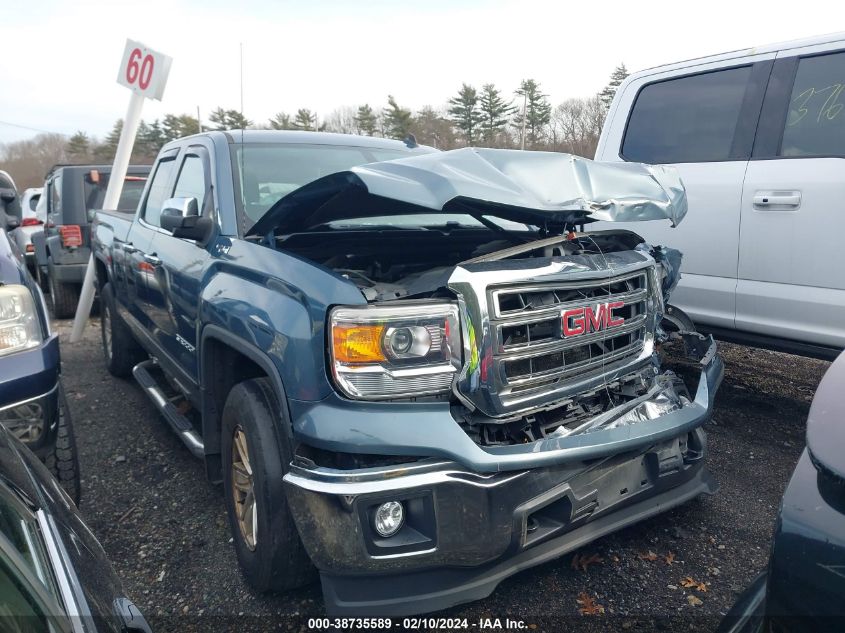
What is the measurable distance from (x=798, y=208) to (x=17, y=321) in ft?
12.7

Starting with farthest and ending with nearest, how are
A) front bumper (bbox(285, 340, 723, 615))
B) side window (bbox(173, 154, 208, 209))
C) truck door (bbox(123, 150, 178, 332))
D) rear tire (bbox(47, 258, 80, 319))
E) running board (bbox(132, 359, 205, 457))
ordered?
rear tire (bbox(47, 258, 80, 319)), truck door (bbox(123, 150, 178, 332)), side window (bbox(173, 154, 208, 209)), running board (bbox(132, 359, 205, 457)), front bumper (bbox(285, 340, 723, 615))

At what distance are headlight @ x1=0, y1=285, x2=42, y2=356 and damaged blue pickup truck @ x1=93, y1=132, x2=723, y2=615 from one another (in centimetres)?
65

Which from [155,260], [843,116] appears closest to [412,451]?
[155,260]

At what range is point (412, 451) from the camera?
1.90 meters

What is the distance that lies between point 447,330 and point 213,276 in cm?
126

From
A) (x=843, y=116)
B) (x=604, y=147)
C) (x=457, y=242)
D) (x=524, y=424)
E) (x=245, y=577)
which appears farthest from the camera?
(x=604, y=147)

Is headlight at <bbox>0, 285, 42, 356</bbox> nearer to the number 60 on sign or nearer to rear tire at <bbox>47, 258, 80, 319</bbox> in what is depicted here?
the number 60 on sign

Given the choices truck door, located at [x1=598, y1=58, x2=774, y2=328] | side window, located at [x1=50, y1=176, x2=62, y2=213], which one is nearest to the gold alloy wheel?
truck door, located at [x1=598, y1=58, x2=774, y2=328]

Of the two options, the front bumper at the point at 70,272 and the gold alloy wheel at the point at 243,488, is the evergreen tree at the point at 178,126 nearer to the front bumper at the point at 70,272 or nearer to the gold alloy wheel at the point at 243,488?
the front bumper at the point at 70,272

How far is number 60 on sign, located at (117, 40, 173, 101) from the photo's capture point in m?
6.56

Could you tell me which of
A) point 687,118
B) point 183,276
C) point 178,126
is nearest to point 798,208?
point 687,118

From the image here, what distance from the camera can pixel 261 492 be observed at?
7.23ft

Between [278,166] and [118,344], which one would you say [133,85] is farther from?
[278,166]

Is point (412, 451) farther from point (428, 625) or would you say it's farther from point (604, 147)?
point (604, 147)
